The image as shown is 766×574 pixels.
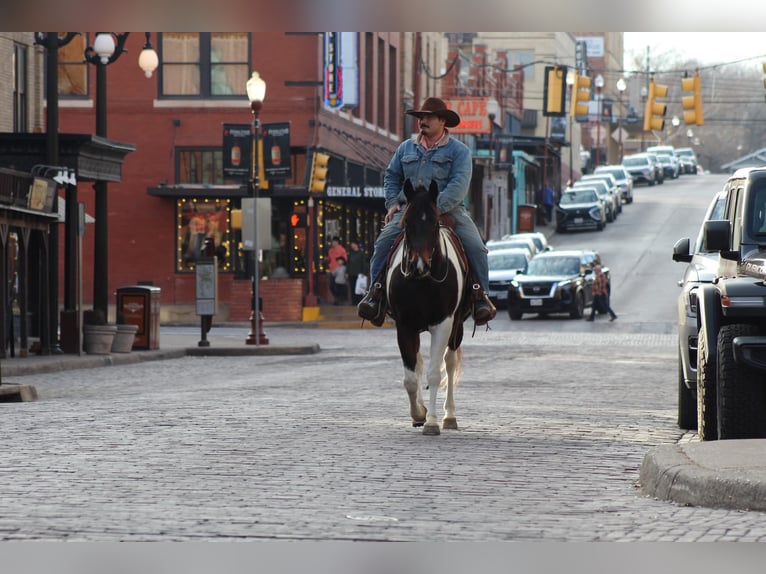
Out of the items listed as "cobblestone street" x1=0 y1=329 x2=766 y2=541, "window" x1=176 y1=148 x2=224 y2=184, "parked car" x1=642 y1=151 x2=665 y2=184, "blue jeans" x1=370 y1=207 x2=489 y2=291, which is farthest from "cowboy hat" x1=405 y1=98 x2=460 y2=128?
"parked car" x1=642 y1=151 x2=665 y2=184

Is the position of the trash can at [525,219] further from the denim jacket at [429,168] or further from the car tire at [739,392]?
the car tire at [739,392]

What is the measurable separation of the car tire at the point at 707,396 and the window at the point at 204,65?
1603 inches

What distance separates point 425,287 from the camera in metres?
13.1

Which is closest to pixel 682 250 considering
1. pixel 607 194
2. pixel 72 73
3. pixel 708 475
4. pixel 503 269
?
pixel 708 475

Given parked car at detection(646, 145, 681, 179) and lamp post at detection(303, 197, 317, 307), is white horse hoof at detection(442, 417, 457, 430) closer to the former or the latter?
lamp post at detection(303, 197, 317, 307)

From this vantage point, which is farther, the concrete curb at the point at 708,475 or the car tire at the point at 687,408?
the car tire at the point at 687,408

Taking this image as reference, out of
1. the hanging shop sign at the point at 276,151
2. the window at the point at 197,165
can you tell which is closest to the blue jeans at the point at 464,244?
the hanging shop sign at the point at 276,151

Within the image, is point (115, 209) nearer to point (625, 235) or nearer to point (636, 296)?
point (636, 296)

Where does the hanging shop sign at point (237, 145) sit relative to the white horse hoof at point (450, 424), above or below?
above

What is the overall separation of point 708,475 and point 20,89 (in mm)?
29912

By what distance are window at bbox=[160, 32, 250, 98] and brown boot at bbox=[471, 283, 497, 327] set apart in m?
38.9

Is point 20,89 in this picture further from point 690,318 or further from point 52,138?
point 690,318

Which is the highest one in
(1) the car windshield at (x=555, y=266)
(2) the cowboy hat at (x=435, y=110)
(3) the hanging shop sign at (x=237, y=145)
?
(3) the hanging shop sign at (x=237, y=145)

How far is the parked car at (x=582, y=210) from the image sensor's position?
79.2 m
